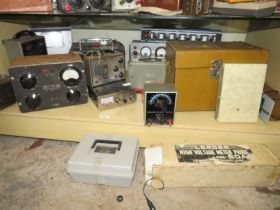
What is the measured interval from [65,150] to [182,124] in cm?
61

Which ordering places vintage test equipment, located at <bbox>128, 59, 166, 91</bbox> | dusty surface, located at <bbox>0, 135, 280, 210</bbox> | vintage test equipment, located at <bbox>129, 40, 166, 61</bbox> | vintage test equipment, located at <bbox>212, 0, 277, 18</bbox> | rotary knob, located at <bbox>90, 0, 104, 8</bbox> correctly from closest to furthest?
1. dusty surface, located at <bbox>0, 135, 280, 210</bbox>
2. vintage test equipment, located at <bbox>212, 0, 277, 18</bbox>
3. rotary knob, located at <bbox>90, 0, 104, 8</bbox>
4. vintage test equipment, located at <bbox>128, 59, 166, 91</bbox>
5. vintage test equipment, located at <bbox>129, 40, 166, 61</bbox>

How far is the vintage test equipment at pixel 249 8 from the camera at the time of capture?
3.13 feet

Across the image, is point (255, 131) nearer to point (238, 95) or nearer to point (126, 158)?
point (238, 95)

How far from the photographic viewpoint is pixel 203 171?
873 mm

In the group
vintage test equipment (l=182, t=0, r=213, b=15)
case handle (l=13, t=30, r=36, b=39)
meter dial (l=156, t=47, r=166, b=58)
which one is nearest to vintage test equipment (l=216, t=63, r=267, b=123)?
vintage test equipment (l=182, t=0, r=213, b=15)

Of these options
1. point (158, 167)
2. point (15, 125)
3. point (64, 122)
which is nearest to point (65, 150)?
point (64, 122)

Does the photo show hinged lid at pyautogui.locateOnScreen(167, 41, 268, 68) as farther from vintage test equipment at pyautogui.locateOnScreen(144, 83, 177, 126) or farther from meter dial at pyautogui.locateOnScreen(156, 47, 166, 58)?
meter dial at pyautogui.locateOnScreen(156, 47, 166, 58)

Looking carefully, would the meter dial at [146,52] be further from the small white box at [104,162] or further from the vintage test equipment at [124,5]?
the small white box at [104,162]

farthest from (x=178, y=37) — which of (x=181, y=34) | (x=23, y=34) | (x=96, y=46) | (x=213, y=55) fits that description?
(x=23, y=34)

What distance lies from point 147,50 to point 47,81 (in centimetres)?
59

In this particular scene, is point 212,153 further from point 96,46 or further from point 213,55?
point 96,46

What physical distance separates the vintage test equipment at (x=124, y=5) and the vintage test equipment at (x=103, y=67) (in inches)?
8.7

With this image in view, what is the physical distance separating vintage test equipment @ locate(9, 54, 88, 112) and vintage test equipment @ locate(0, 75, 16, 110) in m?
0.12

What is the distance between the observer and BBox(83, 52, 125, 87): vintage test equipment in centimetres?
112
